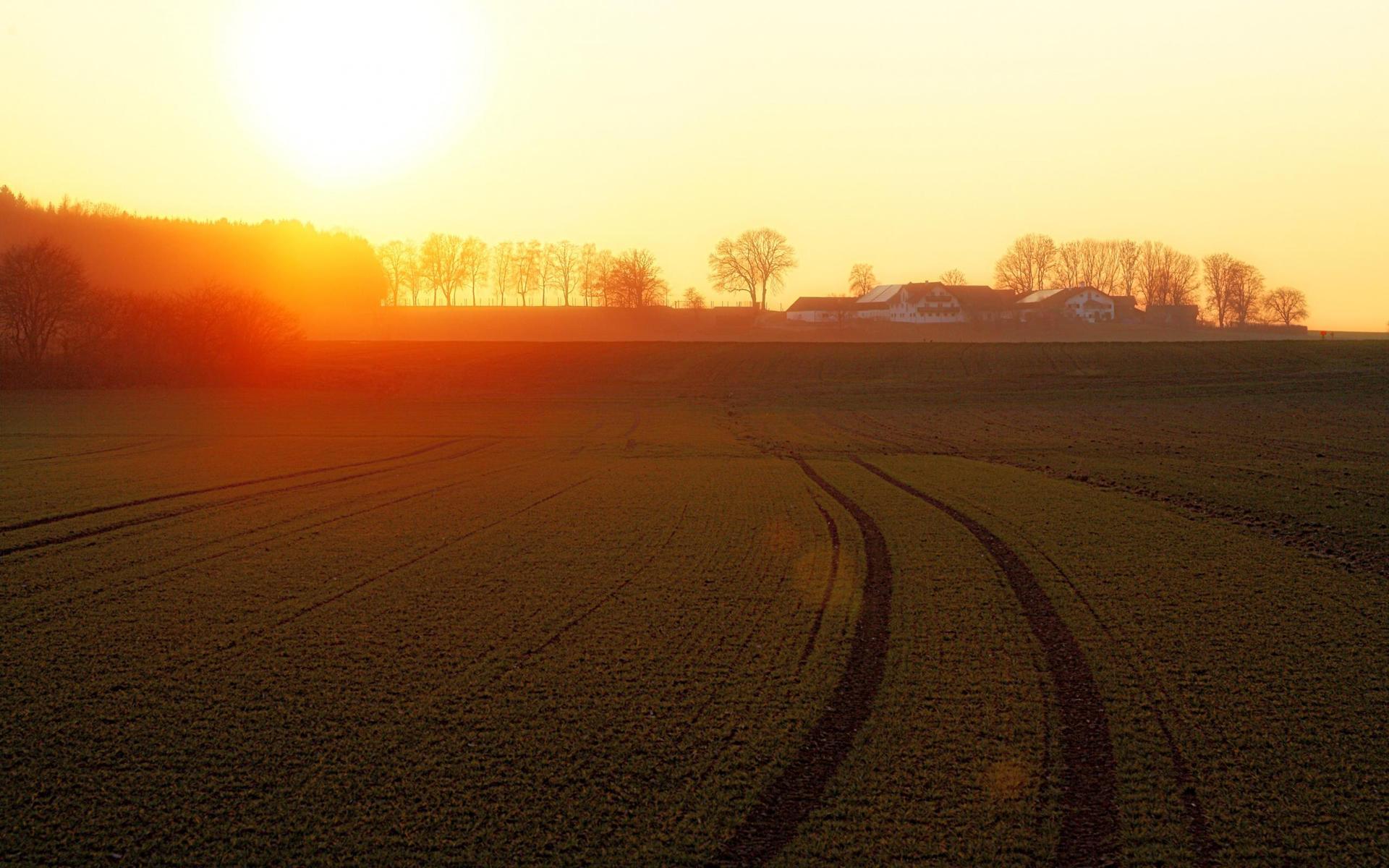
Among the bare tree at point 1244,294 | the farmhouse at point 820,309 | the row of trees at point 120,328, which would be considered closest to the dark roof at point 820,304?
the farmhouse at point 820,309

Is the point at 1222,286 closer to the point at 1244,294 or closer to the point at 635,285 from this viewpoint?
the point at 1244,294

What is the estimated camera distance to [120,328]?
219 ft

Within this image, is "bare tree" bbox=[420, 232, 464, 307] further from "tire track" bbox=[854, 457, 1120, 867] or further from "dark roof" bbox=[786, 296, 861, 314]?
"tire track" bbox=[854, 457, 1120, 867]

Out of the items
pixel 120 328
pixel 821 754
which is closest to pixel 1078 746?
pixel 821 754

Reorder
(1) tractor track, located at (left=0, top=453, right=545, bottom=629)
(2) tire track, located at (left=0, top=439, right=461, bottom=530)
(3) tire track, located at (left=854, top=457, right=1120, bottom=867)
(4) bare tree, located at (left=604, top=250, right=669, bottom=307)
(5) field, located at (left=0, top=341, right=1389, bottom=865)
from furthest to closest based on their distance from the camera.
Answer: (4) bare tree, located at (left=604, top=250, right=669, bottom=307), (2) tire track, located at (left=0, top=439, right=461, bottom=530), (1) tractor track, located at (left=0, top=453, right=545, bottom=629), (5) field, located at (left=0, top=341, right=1389, bottom=865), (3) tire track, located at (left=854, top=457, right=1120, bottom=867)

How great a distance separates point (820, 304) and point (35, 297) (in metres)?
122

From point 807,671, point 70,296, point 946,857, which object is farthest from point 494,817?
point 70,296

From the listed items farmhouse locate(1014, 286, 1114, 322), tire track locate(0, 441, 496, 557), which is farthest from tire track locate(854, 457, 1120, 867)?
farmhouse locate(1014, 286, 1114, 322)

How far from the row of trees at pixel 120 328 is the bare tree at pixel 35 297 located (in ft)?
0.19

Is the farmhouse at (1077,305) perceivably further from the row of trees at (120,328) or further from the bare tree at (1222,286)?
the row of trees at (120,328)

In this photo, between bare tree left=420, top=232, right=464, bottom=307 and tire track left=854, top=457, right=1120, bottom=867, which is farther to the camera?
bare tree left=420, top=232, right=464, bottom=307

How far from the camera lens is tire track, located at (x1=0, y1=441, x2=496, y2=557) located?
1570 centimetres

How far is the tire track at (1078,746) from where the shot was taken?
6336 millimetres

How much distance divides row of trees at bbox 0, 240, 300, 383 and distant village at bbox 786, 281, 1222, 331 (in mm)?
80869
